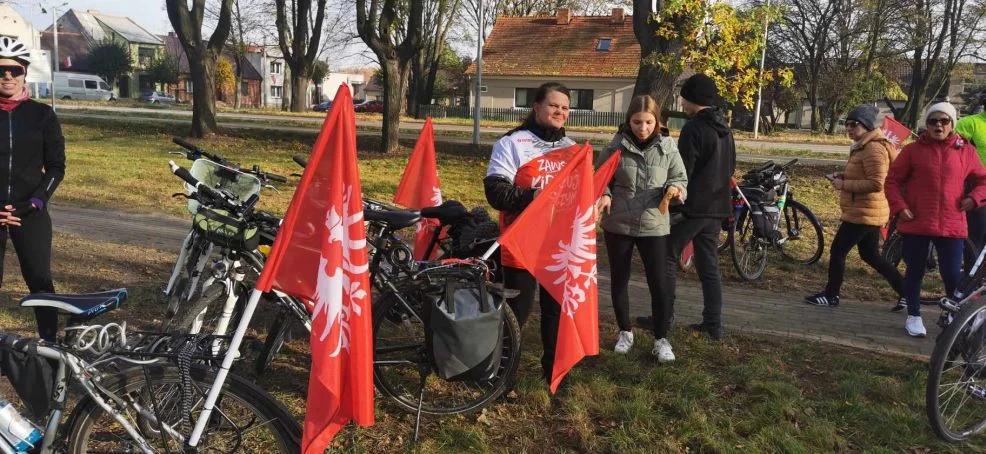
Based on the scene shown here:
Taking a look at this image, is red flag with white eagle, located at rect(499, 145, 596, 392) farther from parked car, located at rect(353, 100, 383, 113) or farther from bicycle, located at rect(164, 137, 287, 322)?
parked car, located at rect(353, 100, 383, 113)

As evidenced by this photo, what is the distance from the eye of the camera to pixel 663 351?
4.52 meters

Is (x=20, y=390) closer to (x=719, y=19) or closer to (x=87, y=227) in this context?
(x=87, y=227)

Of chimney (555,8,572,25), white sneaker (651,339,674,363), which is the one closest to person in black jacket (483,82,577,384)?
white sneaker (651,339,674,363)

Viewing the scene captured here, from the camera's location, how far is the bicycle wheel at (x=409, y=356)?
362 cm

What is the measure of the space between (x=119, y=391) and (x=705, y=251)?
3771 mm

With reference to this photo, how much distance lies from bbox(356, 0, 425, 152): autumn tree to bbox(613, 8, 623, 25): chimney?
84.3 feet

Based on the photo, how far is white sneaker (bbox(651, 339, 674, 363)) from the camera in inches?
177

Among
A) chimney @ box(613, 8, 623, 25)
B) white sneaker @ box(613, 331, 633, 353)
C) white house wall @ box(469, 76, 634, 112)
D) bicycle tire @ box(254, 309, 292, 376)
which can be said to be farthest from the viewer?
chimney @ box(613, 8, 623, 25)

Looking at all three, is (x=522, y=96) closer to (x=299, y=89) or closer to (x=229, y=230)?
(x=299, y=89)

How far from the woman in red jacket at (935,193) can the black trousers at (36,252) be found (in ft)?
18.2

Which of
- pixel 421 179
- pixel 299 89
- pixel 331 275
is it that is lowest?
pixel 331 275

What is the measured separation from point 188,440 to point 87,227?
674cm

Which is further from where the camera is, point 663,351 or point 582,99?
point 582,99

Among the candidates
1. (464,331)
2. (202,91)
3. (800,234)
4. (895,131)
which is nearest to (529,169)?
(464,331)
